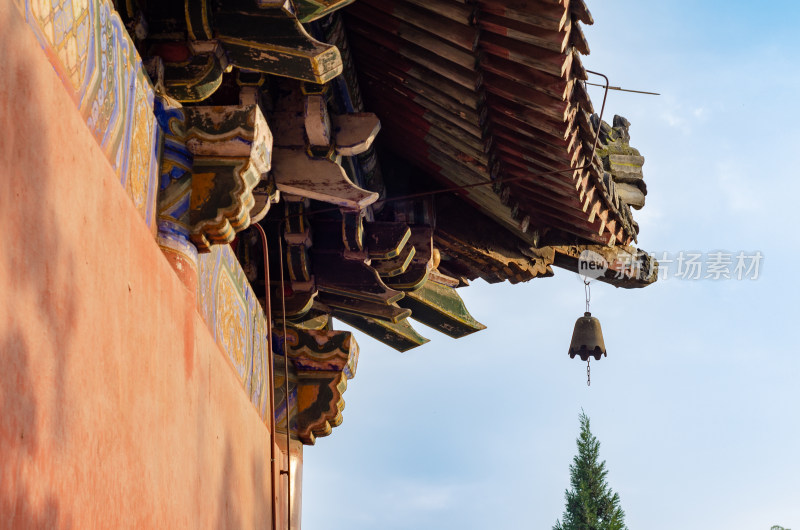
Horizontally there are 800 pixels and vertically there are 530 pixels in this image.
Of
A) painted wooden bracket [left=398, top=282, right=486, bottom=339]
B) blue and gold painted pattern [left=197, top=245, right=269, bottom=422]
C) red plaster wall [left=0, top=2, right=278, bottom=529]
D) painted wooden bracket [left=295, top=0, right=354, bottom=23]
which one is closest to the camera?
red plaster wall [left=0, top=2, right=278, bottom=529]

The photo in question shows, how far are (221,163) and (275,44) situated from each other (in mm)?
433

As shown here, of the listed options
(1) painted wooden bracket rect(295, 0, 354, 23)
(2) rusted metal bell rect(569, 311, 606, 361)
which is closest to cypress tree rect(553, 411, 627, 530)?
(2) rusted metal bell rect(569, 311, 606, 361)

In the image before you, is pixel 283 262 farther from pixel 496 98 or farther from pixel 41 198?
pixel 41 198

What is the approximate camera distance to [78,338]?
2.33 metres

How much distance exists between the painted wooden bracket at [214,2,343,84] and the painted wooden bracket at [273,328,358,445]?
8.12 ft

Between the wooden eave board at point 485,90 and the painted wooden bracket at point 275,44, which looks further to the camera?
the wooden eave board at point 485,90

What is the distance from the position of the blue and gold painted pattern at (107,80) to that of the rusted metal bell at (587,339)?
4.49 metres

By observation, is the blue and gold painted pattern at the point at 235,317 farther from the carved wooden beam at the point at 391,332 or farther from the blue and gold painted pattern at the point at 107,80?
the carved wooden beam at the point at 391,332

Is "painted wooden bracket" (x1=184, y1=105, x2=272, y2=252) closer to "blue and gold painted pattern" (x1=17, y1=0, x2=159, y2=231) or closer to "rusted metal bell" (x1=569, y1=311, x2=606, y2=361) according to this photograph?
"blue and gold painted pattern" (x1=17, y1=0, x2=159, y2=231)

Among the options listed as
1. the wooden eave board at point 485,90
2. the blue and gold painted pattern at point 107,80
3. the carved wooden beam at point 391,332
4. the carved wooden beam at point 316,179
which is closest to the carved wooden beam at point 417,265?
the wooden eave board at point 485,90

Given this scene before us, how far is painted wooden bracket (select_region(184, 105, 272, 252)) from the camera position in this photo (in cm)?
333

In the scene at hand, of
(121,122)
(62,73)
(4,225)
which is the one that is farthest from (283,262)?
(4,225)

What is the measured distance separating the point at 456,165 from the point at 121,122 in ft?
8.11

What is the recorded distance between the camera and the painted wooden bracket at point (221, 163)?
3.33 m
